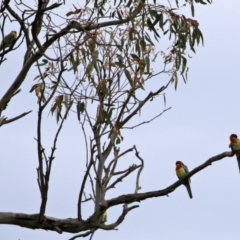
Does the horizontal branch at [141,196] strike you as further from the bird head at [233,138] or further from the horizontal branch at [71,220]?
the bird head at [233,138]

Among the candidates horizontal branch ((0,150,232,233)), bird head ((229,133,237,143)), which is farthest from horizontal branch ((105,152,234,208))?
bird head ((229,133,237,143))

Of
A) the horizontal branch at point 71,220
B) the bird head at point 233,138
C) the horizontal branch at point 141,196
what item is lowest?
the horizontal branch at point 71,220

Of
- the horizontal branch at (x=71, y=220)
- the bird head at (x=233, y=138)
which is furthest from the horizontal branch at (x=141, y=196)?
the bird head at (x=233, y=138)

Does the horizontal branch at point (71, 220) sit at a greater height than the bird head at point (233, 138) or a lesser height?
lesser

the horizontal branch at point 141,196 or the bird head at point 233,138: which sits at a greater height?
the bird head at point 233,138

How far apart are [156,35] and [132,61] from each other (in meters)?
0.39

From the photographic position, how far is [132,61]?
668 cm

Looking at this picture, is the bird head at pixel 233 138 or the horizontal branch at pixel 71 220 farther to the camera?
the bird head at pixel 233 138

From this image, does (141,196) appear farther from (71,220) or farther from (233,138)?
(233,138)

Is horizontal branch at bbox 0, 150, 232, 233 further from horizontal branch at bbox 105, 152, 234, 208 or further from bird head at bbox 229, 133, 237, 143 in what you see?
bird head at bbox 229, 133, 237, 143

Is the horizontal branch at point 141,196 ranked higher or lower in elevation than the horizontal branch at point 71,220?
higher

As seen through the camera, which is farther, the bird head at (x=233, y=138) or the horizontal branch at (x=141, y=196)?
the bird head at (x=233, y=138)

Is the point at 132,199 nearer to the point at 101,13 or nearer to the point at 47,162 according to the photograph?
the point at 47,162

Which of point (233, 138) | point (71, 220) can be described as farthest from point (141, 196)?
point (233, 138)
